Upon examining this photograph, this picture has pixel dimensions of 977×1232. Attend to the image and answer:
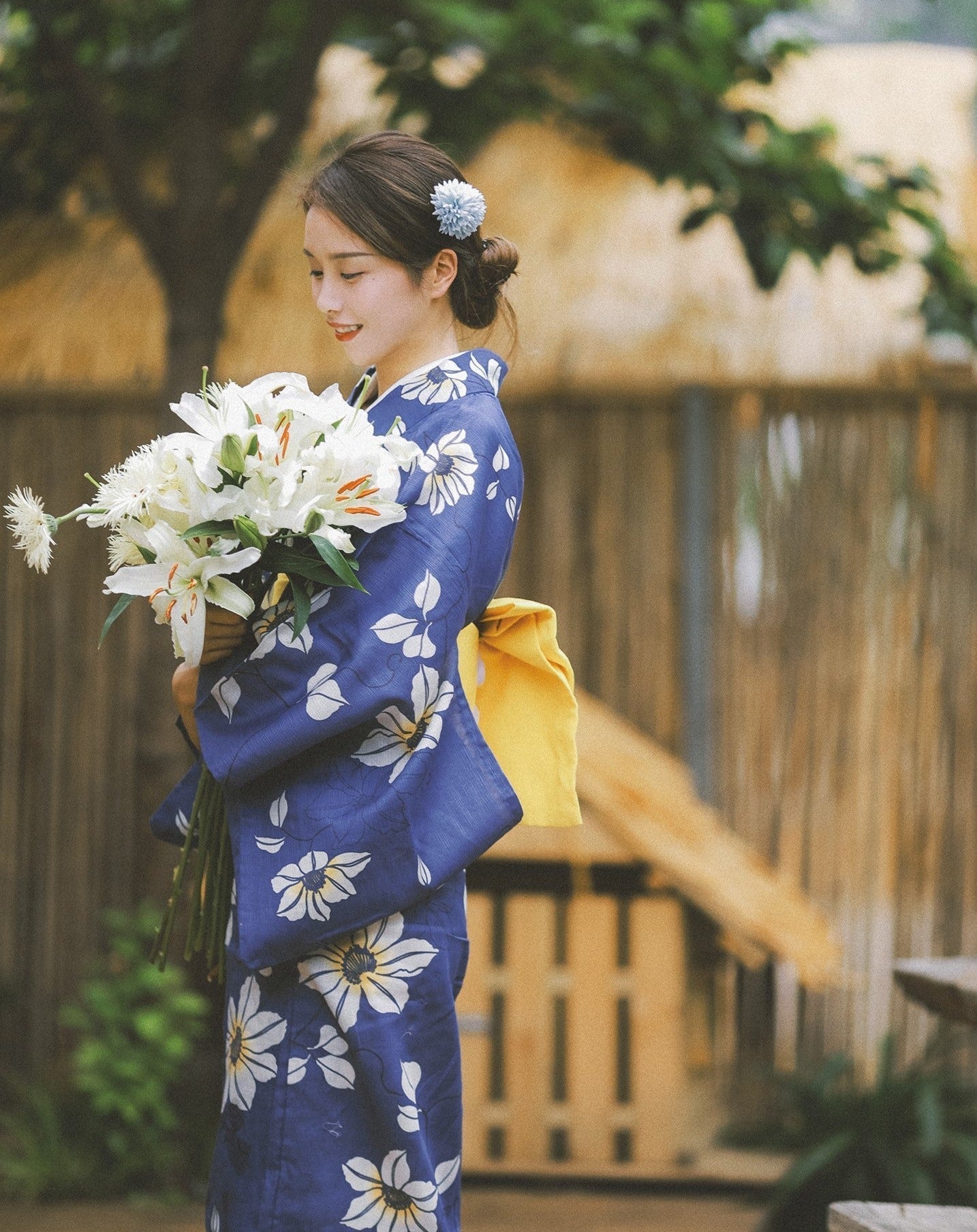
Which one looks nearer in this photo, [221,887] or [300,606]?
[300,606]

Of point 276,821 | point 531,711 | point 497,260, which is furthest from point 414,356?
point 276,821

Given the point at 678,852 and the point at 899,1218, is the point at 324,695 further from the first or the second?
the point at 678,852

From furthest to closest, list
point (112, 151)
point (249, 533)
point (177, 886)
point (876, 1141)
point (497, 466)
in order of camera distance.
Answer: point (112, 151)
point (876, 1141)
point (177, 886)
point (497, 466)
point (249, 533)

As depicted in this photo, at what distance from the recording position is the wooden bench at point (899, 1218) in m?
1.74

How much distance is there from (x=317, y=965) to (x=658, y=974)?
7.57ft

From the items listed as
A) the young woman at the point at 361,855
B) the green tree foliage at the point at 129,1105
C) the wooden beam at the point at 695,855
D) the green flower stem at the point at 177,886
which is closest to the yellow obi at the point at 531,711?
the young woman at the point at 361,855

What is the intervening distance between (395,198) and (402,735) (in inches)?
28.6

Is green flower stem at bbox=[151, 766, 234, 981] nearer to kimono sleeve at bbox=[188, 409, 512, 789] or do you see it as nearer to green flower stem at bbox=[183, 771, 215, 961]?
green flower stem at bbox=[183, 771, 215, 961]

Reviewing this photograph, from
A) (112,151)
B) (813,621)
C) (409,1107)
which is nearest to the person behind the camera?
(409,1107)

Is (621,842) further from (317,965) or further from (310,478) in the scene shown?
(310,478)

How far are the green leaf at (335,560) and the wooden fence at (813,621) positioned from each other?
287 cm

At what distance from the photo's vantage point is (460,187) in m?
1.92

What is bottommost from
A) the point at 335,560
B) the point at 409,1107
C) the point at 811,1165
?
the point at 811,1165

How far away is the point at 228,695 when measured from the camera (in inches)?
A: 69.8
